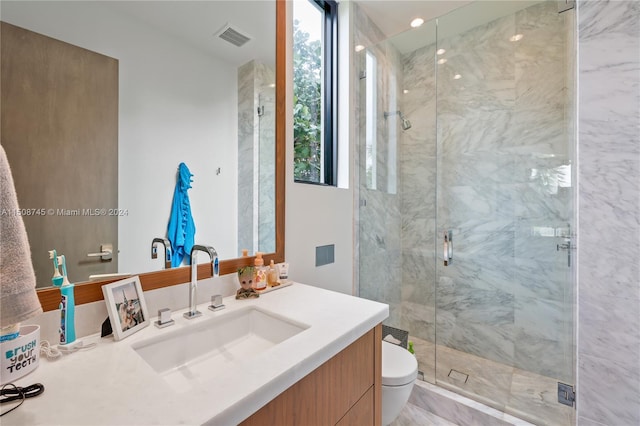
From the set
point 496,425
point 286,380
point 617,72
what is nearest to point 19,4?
point 286,380

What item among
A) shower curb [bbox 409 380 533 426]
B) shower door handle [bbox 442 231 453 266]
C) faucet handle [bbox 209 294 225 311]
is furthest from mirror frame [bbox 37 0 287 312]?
shower door handle [bbox 442 231 453 266]

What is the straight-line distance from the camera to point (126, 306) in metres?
0.82

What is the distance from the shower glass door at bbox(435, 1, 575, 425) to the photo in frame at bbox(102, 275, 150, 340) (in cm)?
174

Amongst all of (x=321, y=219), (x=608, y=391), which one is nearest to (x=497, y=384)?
(x=608, y=391)

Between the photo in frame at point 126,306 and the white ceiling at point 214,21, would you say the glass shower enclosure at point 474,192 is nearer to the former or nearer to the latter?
the white ceiling at point 214,21

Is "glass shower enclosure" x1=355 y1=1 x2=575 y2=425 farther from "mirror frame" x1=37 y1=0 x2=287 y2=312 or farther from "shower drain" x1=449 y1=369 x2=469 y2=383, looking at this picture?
"mirror frame" x1=37 y1=0 x2=287 y2=312

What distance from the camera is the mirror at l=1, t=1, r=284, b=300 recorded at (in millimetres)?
836

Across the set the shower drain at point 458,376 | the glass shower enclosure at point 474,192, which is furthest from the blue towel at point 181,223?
the shower drain at point 458,376

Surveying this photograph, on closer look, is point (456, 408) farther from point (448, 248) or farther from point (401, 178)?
point (401, 178)

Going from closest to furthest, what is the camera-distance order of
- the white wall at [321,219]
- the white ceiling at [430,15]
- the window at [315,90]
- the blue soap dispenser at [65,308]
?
the blue soap dispenser at [65,308] → the white wall at [321,219] → the window at [315,90] → the white ceiling at [430,15]

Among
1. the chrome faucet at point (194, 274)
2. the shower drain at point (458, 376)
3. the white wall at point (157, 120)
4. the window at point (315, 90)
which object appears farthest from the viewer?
the shower drain at point (458, 376)

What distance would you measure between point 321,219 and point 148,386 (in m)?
1.17

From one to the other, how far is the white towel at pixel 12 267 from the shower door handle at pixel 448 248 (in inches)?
92.3

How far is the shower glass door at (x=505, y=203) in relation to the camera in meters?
1.71
